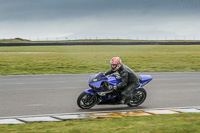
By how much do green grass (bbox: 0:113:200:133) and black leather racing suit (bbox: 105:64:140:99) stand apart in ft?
5.28

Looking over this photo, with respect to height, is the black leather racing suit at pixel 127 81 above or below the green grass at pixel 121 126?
above

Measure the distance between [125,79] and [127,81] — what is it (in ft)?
0.90

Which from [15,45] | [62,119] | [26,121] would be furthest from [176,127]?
[15,45]

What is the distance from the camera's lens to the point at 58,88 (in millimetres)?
15242

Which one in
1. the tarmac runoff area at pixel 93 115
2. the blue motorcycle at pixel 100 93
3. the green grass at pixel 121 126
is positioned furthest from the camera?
the blue motorcycle at pixel 100 93

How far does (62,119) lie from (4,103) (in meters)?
3.18

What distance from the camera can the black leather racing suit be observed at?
10.2 m

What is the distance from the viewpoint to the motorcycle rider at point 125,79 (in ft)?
33.0

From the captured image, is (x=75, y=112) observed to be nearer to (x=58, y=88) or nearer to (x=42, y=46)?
Answer: (x=58, y=88)

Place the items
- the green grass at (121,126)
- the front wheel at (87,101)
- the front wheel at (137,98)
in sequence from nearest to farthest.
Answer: the green grass at (121,126) → the front wheel at (87,101) → the front wheel at (137,98)

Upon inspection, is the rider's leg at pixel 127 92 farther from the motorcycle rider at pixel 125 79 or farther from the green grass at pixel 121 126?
the green grass at pixel 121 126

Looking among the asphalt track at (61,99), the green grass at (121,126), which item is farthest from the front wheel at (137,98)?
Result: the green grass at (121,126)

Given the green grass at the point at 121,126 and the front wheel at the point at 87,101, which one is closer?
the green grass at the point at 121,126

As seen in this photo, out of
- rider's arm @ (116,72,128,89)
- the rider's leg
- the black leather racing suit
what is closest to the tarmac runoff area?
the rider's leg
